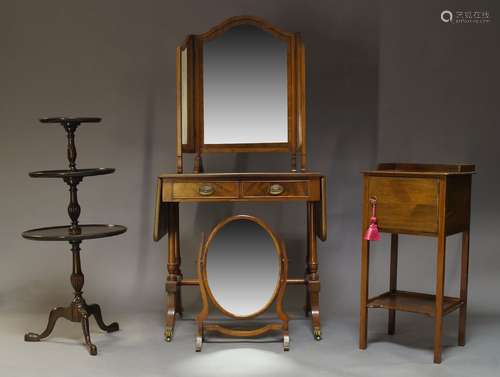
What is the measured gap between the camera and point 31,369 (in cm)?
303

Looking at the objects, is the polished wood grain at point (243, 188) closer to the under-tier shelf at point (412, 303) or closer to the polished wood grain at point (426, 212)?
the polished wood grain at point (426, 212)

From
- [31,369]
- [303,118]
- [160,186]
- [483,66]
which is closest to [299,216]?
[303,118]

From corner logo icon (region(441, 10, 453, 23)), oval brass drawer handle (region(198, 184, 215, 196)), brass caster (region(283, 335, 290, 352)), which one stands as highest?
corner logo icon (region(441, 10, 453, 23))

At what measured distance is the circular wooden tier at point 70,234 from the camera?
3168 millimetres

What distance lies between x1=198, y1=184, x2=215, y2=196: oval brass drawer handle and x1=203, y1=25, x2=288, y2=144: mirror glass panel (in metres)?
0.36

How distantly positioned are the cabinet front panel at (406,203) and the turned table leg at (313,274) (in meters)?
0.52

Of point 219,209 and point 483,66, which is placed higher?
point 483,66

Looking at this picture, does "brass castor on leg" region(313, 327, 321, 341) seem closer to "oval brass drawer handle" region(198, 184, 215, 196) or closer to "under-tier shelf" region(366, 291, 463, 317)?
"under-tier shelf" region(366, 291, 463, 317)

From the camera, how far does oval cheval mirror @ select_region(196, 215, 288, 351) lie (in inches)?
132

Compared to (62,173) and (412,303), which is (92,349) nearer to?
(62,173)

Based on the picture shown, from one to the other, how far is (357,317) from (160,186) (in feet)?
4.70

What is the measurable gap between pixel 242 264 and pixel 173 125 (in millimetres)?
1163

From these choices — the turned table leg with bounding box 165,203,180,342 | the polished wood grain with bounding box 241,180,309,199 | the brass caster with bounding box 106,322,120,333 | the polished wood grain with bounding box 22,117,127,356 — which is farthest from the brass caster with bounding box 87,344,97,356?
the polished wood grain with bounding box 241,180,309,199

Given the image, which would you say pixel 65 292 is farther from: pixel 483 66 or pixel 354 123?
pixel 483 66
